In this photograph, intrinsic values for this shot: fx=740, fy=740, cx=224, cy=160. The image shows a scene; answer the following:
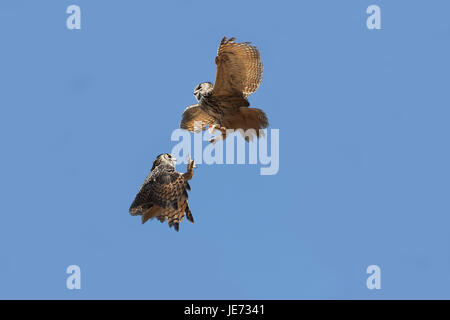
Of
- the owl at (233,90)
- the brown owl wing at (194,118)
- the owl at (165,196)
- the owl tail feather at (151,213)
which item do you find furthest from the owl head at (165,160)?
the brown owl wing at (194,118)

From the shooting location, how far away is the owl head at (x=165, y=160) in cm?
1111

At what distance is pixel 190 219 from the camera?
10609 millimetres

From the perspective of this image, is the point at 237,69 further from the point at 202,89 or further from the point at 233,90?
the point at 202,89

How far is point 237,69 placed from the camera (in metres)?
11.8

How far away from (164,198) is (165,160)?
839mm

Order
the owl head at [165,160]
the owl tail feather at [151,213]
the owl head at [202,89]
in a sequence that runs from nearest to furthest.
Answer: the owl tail feather at [151,213] < the owl head at [165,160] < the owl head at [202,89]

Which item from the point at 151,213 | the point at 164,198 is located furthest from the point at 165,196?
the point at 151,213

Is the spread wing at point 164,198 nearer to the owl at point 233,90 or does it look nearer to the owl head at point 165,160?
the owl head at point 165,160

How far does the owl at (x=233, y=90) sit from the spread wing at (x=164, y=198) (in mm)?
1732
